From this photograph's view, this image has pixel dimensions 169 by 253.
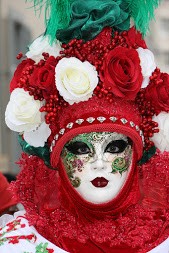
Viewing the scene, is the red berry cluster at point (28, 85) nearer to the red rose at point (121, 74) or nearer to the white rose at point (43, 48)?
the white rose at point (43, 48)

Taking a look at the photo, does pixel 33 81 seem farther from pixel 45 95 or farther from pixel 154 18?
pixel 154 18

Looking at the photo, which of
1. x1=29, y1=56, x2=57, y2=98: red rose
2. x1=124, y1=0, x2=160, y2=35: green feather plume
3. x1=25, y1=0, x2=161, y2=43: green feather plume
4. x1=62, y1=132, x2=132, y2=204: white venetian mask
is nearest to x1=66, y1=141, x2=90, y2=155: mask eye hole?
x1=62, y1=132, x2=132, y2=204: white venetian mask

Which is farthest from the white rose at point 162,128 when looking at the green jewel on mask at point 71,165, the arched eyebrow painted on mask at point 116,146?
the green jewel on mask at point 71,165

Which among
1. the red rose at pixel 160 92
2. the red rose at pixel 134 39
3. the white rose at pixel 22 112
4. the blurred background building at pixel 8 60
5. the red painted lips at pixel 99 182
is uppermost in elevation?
the blurred background building at pixel 8 60

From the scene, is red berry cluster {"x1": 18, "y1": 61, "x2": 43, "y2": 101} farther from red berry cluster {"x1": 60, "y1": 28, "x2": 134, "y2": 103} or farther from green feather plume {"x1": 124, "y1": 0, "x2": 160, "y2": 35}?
green feather plume {"x1": 124, "y1": 0, "x2": 160, "y2": 35}

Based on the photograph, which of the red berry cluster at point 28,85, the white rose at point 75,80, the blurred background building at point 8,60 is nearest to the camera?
the white rose at point 75,80

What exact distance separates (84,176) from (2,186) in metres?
1.23

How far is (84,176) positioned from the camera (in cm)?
360

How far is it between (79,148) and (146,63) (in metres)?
0.46

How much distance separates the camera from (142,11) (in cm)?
369

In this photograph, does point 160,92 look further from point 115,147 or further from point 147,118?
point 115,147

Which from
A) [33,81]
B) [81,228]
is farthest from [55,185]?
[33,81]

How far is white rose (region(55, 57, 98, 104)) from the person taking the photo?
11.6 ft

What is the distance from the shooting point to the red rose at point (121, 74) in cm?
354
